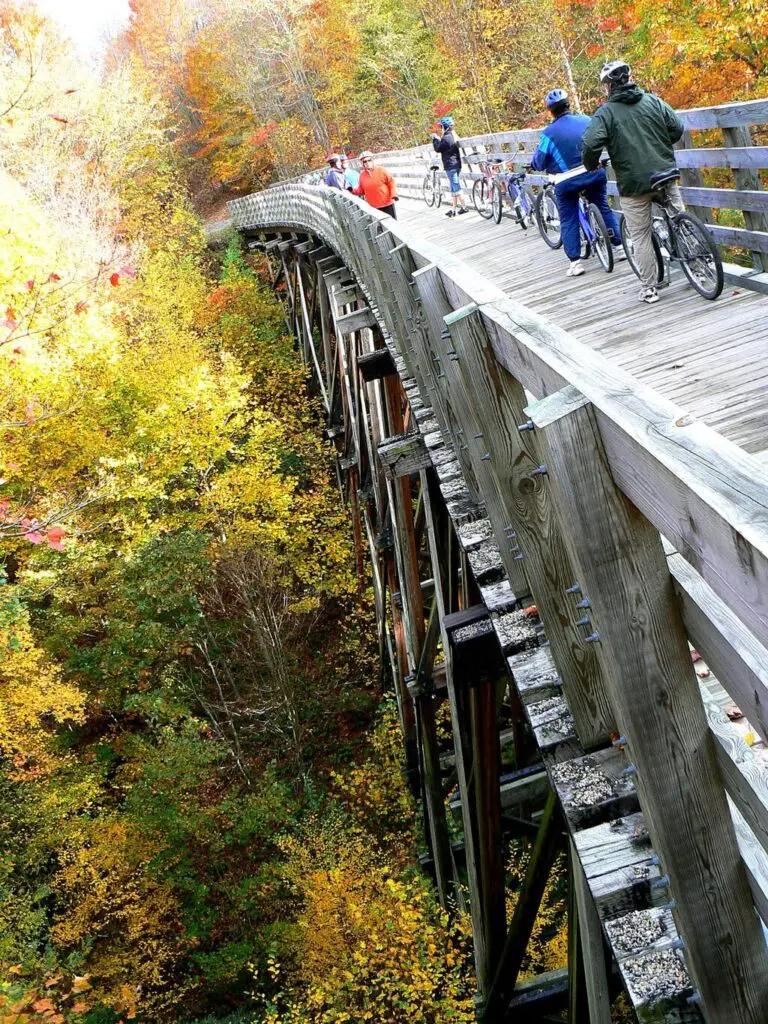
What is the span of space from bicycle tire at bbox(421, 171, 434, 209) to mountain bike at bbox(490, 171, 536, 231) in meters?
4.27

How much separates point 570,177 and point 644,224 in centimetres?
154

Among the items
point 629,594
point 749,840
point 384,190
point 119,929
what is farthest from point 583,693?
point 119,929

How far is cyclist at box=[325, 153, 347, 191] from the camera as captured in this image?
16172mm

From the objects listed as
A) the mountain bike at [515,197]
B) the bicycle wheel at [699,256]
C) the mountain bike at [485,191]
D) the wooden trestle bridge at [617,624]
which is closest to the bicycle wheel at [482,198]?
the mountain bike at [485,191]

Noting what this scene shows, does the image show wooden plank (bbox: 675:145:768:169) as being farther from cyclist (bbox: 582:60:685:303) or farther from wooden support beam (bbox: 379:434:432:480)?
wooden support beam (bbox: 379:434:432:480)

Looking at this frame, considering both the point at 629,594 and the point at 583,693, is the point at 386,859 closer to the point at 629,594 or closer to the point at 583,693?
the point at 583,693

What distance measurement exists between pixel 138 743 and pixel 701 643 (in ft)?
48.2

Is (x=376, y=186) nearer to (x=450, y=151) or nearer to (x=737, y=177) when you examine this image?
(x=450, y=151)

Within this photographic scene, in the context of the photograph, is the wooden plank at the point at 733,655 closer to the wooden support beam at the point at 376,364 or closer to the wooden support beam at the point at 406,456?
the wooden support beam at the point at 406,456

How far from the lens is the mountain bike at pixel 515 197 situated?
11.3 meters

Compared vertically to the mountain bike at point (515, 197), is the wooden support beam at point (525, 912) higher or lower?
lower

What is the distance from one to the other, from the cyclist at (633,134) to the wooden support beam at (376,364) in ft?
8.80

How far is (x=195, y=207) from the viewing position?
144 feet

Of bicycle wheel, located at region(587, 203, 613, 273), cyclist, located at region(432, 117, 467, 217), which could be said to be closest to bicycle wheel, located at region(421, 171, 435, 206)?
cyclist, located at region(432, 117, 467, 217)
